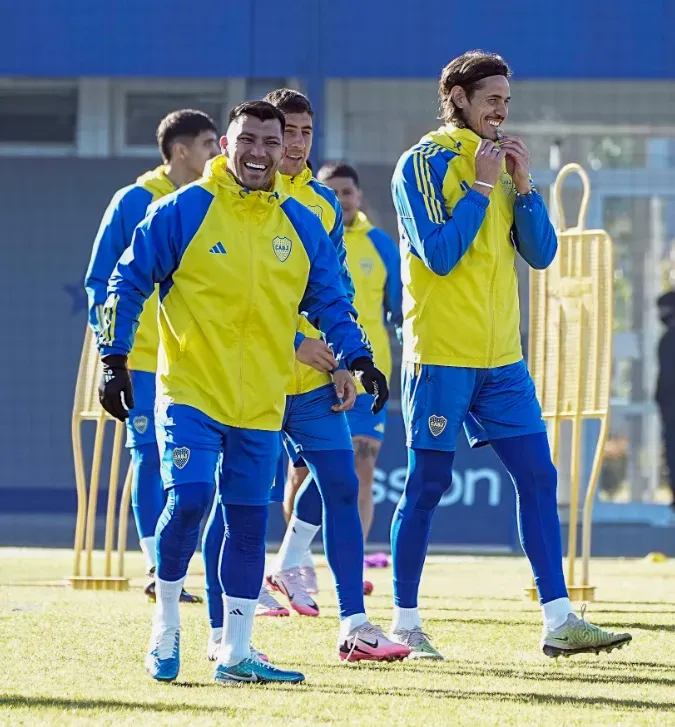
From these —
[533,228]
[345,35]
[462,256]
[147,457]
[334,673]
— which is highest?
[345,35]

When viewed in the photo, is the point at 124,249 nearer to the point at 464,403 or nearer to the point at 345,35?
the point at 464,403

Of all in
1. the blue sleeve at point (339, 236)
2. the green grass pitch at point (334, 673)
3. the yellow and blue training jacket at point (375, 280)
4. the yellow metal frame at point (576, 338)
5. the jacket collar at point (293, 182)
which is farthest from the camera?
the yellow and blue training jacket at point (375, 280)

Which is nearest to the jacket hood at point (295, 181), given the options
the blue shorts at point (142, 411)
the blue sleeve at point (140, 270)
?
the blue sleeve at point (140, 270)

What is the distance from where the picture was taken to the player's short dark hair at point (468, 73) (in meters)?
6.30

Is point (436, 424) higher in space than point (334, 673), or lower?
higher

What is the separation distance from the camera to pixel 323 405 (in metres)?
6.24

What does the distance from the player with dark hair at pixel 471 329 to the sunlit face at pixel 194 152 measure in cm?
224

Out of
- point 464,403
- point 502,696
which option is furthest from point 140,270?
point 502,696

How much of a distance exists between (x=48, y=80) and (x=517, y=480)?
9669 mm

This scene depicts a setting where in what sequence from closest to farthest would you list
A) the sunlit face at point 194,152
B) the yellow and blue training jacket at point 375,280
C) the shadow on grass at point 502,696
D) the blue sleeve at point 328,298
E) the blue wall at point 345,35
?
1. the shadow on grass at point 502,696
2. the blue sleeve at point 328,298
3. the sunlit face at point 194,152
4. the yellow and blue training jacket at point 375,280
5. the blue wall at point 345,35

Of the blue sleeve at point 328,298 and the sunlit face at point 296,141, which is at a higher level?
the sunlit face at point 296,141

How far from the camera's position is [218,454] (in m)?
5.55

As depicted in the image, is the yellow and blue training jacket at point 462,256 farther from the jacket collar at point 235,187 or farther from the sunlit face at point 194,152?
the sunlit face at point 194,152

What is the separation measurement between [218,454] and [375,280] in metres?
4.06
